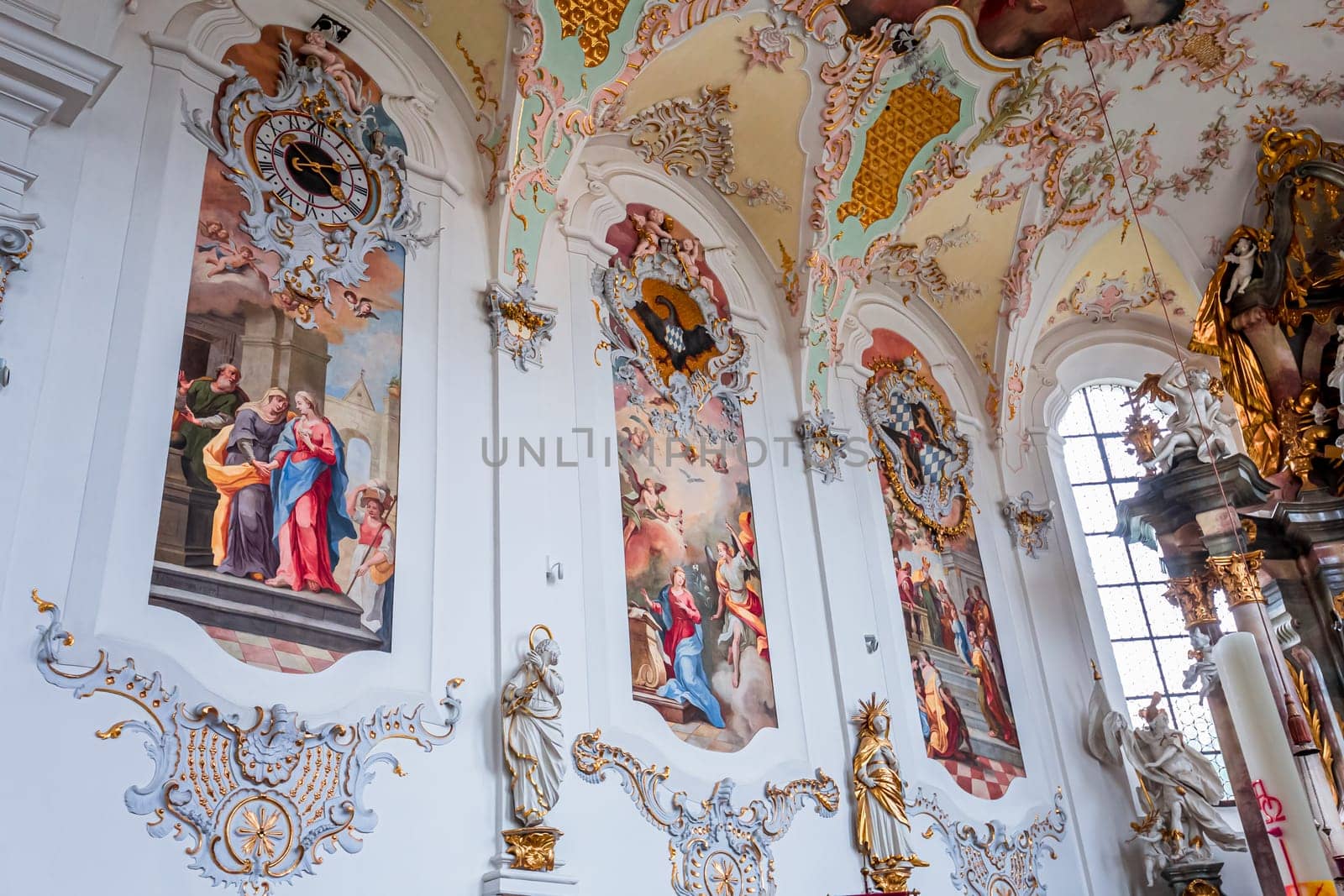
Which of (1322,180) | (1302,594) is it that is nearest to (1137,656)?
(1302,594)

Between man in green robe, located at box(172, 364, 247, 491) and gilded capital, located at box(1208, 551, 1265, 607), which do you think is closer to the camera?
man in green robe, located at box(172, 364, 247, 491)

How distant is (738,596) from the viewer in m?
9.64

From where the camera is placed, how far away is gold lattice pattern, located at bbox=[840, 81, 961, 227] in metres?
11.4

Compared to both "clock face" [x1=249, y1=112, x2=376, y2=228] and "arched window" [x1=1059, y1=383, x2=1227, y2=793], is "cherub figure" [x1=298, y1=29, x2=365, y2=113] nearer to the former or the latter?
"clock face" [x1=249, y1=112, x2=376, y2=228]

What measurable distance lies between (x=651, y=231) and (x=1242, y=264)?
8130 millimetres

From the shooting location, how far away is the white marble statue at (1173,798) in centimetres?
1129

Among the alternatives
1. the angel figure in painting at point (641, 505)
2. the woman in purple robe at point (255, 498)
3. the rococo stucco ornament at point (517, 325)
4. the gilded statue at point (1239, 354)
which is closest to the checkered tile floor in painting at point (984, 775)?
the angel figure in painting at point (641, 505)

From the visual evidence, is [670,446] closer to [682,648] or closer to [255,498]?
[682,648]

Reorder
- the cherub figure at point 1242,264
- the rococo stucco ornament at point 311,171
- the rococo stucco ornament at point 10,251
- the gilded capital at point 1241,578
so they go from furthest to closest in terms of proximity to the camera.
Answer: the cherub figure at point 1242,264 → the gilded capital at point 1241,578 → the rococo stucco ornament at point 311,171 → the rococo stucco ornament at point 10,251

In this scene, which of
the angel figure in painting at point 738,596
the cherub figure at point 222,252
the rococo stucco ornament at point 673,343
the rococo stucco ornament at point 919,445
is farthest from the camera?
the rococo stucco ornament at point 919,445

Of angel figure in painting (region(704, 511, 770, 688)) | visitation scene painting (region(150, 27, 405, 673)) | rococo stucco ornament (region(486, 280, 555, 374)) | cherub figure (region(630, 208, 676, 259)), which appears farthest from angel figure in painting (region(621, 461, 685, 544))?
cherub figure (region(630, 208, 676, 259))

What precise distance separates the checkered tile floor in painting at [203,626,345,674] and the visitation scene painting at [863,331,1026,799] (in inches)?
238

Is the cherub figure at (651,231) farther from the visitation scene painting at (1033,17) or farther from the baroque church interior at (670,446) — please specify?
the visitation scene painting at (1033,17)

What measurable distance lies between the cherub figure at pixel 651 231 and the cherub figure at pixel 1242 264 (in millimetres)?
7817
